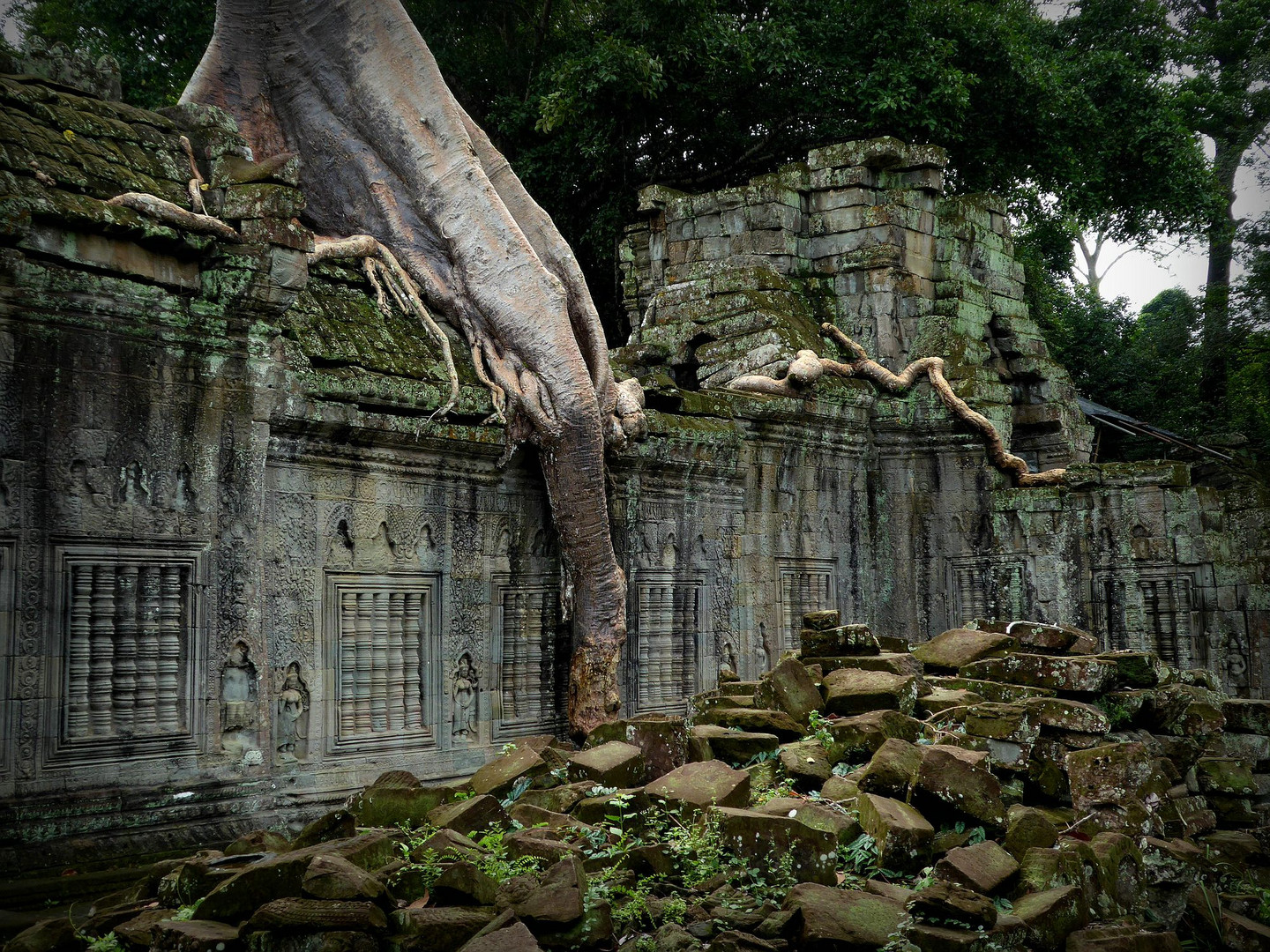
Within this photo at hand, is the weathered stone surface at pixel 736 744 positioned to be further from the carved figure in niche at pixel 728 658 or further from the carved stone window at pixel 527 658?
the carved figure in niche at pixel 728 658

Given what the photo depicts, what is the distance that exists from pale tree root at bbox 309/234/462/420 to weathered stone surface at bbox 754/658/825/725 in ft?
9.61

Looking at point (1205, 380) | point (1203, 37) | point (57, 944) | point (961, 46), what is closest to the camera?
point (57, 944)

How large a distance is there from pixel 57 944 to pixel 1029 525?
416 inches

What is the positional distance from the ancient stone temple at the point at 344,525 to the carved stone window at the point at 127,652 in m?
0.02

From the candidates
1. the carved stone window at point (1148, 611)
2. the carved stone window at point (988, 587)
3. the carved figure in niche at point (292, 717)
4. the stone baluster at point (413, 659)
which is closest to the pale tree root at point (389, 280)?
the stone baluster at point (413, 659)

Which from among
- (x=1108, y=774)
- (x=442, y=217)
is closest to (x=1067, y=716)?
(x=1108, y=774)

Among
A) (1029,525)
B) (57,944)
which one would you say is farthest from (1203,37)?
(57,944)

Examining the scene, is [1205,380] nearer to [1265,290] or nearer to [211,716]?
[1265,290]

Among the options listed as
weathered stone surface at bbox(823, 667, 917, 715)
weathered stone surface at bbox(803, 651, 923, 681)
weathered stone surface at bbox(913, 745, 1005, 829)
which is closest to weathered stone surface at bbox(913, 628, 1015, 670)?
weathered stone surface at bbox(803, 651, 923, 681)

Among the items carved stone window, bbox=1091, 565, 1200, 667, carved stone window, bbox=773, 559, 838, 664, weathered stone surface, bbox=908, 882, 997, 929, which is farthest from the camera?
carved stone window, bbox=1091, 565, 1200, 667

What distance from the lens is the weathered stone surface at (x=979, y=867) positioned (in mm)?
5043

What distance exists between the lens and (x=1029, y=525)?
13273mm

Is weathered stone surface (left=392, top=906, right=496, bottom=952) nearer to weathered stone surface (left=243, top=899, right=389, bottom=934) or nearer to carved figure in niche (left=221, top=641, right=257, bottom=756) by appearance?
weathered stone surface (left=243, top=899, right=389, bottom=934)

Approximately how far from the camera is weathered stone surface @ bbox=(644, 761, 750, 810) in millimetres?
5645
